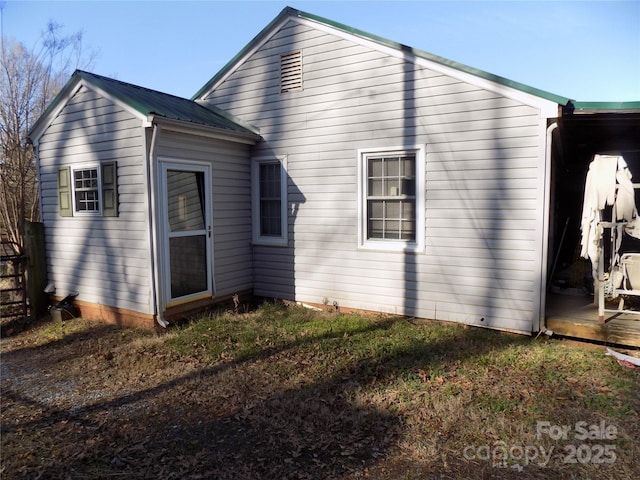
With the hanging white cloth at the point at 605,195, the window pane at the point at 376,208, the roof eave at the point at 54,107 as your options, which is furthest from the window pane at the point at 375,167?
the roof eave at the point at 54,107

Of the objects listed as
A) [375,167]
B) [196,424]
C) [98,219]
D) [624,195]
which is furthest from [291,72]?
[196,424]

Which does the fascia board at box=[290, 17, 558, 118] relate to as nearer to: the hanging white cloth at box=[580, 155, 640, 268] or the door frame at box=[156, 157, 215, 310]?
the hanging white cloth at box=[580, 155, 640, 268]

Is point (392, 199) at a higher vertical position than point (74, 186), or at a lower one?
lower

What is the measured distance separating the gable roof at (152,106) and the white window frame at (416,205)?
2.11m

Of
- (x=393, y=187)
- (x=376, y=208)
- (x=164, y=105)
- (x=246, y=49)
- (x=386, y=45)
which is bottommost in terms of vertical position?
(x=376, y=208)

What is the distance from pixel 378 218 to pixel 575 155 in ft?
16.9

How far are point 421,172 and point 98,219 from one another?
4943mm

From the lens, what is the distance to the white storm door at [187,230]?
20.9 feet

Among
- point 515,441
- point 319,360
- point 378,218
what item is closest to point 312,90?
point 378,218

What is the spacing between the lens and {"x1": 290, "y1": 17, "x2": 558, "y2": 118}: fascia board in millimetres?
5301

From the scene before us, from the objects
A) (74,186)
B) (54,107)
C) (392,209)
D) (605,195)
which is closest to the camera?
(605,195)

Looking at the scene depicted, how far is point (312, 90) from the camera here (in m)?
7.08

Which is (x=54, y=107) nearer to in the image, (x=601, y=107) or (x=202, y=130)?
(x=202, y=130)

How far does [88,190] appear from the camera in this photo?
22.7 feet
